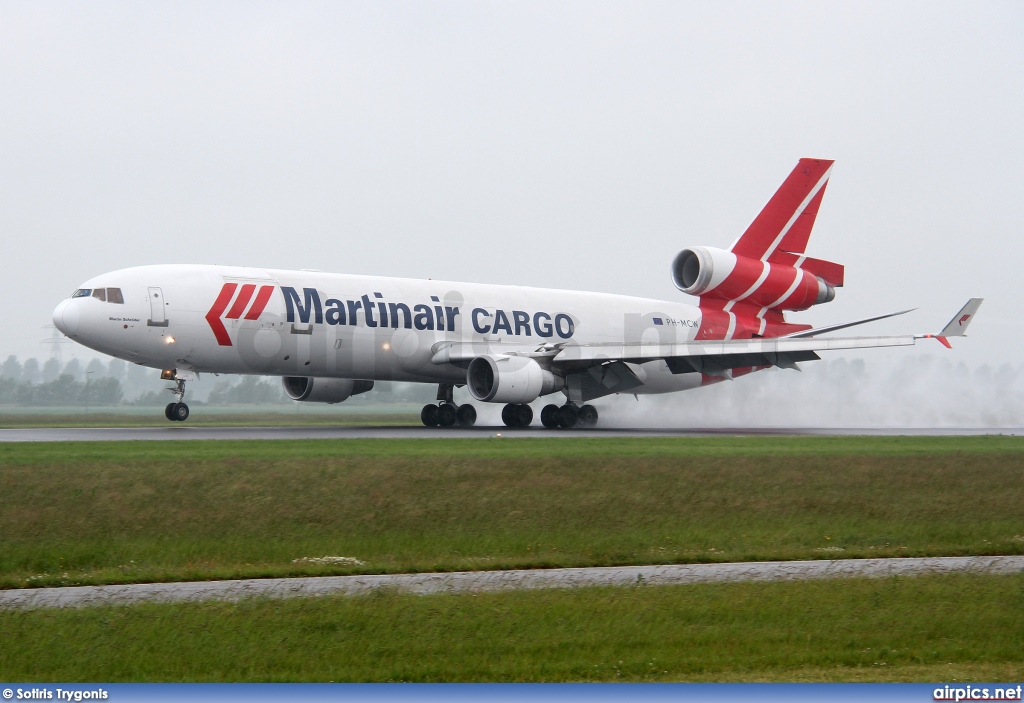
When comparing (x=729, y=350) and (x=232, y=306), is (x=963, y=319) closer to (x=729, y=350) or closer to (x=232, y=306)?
(x=729, y=350)

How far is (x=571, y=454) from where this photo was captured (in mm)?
22453

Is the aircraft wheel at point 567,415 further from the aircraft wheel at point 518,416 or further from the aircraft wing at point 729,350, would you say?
the aircraft wing at point 729,350

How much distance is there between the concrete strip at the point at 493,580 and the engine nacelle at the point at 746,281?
27087 mm

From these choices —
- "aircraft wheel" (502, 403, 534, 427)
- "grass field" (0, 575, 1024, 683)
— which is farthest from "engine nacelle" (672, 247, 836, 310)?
"grass field" (0, 575, 1024, 683)

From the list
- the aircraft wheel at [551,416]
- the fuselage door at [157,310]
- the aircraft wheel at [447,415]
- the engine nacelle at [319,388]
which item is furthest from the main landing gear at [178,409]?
the aircraft wheel at [551,416]

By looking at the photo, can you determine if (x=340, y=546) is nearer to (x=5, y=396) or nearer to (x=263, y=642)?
(x=263, y=642)

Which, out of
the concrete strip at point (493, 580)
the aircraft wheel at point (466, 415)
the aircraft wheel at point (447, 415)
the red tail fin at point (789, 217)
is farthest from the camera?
the red tail fin at point (789, 217)

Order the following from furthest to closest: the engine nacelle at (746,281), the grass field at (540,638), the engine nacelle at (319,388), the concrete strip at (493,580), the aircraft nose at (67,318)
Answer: the engine nacelle at (746,281) < the engine nacelle at (319,388) < the aircraft nose at (67,318) < the concrete strip at (493,580) < the grass field at (540,638)

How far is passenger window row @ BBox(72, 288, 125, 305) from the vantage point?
2989 centimetres

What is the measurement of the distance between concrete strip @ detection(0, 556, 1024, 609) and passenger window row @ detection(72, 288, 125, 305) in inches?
702

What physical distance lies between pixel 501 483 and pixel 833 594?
7488mm

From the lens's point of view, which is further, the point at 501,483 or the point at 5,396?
the point at 5,396

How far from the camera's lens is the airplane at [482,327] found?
30.5 meters

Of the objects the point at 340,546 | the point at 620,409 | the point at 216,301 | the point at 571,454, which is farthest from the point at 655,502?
the point at 620,409
